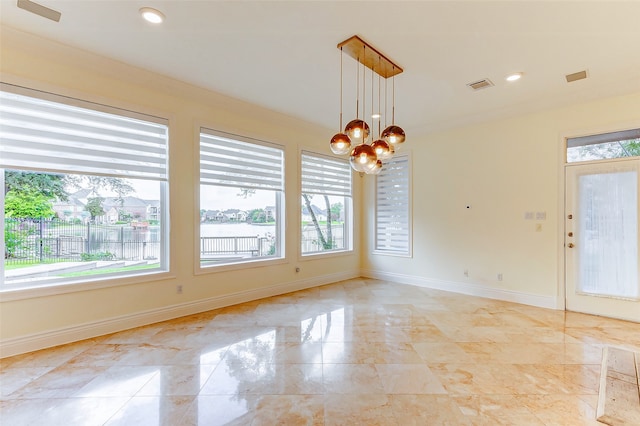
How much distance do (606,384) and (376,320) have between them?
2089 millimetres

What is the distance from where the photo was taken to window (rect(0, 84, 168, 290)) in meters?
2.78

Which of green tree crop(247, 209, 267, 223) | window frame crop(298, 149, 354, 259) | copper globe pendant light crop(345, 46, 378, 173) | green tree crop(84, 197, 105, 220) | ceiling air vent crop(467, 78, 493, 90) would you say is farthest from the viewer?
window frame crop(298, 149, 354, 259)

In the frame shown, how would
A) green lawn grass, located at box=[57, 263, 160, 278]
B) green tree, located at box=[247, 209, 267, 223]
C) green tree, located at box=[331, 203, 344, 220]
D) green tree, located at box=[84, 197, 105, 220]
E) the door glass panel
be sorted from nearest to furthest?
green lawn grass, located at box=[57, 263, 160, 278] < green tree, located at box=[84, 197, 105, 220] < the door glass panel < green tree, located at box=[247, 209, 267, 223] < green tree, located at box=[331, 203, 344, 220]

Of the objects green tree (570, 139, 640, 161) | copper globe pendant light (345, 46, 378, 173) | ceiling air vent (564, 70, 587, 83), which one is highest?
ceiling air vent (564, 70, 587, 83)

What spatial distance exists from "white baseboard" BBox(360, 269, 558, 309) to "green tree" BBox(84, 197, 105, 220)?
16.0 feet

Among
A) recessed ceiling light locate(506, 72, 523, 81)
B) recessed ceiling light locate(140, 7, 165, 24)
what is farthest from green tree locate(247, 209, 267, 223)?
recessed ceiling light locate(506, 72, 523, 81)

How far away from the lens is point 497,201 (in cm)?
462

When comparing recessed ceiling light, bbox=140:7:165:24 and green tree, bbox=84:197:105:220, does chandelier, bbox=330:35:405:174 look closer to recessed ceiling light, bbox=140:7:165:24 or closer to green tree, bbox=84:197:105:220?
recessed ceiling light, bbox=140:7:165:24

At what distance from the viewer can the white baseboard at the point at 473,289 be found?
420 centimetres

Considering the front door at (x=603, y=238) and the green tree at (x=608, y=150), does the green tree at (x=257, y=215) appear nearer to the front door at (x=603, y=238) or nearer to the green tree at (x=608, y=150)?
the front door at (x=603, y=238)

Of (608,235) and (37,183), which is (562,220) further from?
(37,183)

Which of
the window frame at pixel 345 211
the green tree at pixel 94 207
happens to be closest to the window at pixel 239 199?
the window frame at pixel 345 211

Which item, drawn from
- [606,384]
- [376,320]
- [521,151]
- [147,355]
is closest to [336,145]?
[376,320]

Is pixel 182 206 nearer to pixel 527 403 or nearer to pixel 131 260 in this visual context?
pixel 131 260
